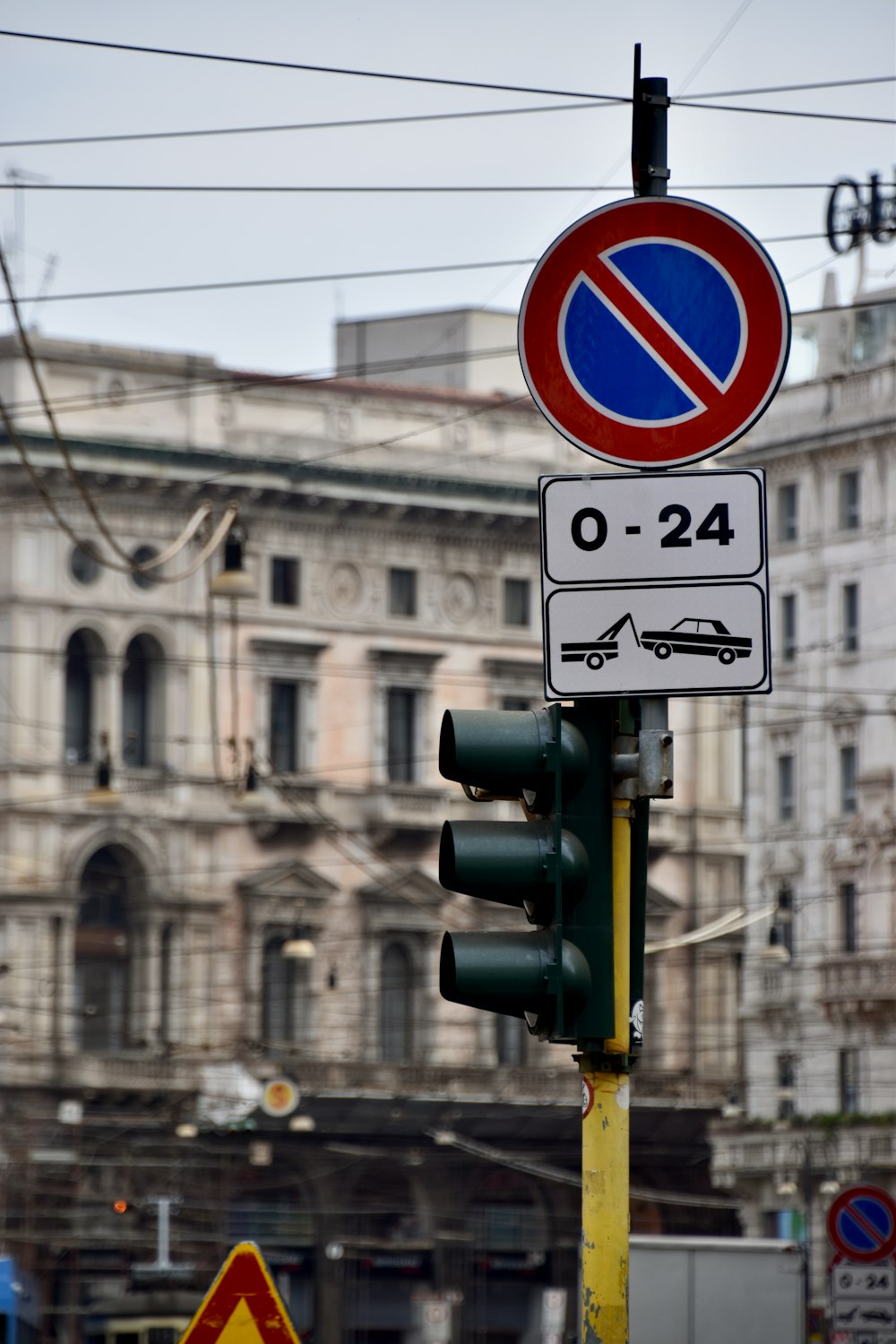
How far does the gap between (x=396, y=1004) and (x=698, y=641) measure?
52.0m

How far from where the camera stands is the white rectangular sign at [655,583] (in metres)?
5.34

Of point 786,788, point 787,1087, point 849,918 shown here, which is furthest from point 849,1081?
point 786,788

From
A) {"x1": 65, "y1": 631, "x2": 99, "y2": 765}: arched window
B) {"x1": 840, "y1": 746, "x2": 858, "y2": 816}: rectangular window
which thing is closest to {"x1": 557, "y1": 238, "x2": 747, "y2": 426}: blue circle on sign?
{"x1": 65, "y1": 631, "x2": 99, "y2": 765}: arched window

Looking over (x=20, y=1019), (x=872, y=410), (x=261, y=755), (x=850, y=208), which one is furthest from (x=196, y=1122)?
(x=850, y=208)

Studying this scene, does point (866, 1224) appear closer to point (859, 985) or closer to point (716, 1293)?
point (716, 1293)

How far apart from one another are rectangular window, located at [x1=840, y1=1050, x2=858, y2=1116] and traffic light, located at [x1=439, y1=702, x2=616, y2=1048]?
4963 centimetres

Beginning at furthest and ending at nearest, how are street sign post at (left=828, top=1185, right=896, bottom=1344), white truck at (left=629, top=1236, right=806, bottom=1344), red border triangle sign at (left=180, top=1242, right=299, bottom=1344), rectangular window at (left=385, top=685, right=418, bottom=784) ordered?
rectangular window at (left=385, top=685, right=418, bottom=784), white truck at (left=629, top=1236, right=806, bottom=1344), street sign post at (left=828, top=1185, right=896, bottom=1344), red border triangle sign at (left=180, top=1242, right=299, bottom=1344)

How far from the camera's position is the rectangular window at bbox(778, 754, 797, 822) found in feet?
188

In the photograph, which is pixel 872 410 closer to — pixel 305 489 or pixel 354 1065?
pixel 305 489

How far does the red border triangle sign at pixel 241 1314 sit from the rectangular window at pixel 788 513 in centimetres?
5119

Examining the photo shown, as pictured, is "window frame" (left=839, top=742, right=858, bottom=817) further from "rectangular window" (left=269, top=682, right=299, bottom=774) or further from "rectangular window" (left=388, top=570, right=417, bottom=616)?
"rectangular window" (left=269, top=682, right=299, bottom=774)

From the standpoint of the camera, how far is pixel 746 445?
60.2 m

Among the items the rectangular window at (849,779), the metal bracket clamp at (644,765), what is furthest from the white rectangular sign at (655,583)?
the rectangular window at (849,779)

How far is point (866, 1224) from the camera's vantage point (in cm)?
1538
